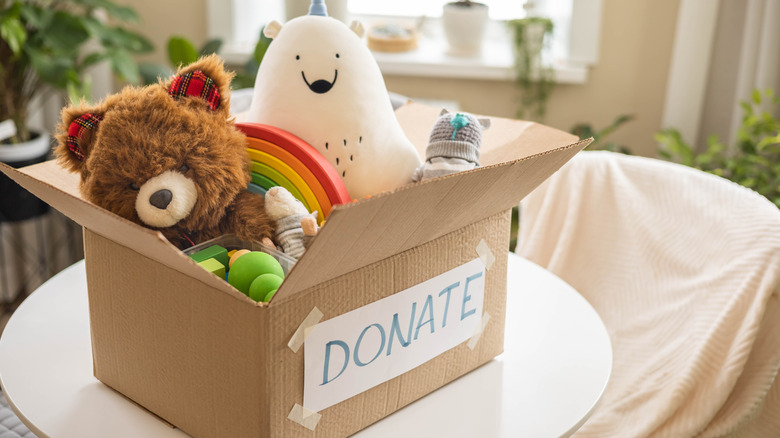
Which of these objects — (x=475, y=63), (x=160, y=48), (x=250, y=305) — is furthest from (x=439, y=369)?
(x=160, y=48)

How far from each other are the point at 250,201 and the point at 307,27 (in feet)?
0.75

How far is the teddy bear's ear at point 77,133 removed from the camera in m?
0.75

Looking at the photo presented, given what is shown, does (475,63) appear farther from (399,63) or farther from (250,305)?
(250,305)

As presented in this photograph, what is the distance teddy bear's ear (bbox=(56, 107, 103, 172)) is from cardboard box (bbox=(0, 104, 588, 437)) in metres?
0.05

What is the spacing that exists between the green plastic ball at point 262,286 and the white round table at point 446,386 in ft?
0.58

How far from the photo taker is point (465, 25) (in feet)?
7.10

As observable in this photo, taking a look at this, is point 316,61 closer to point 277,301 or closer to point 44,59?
point 277,301

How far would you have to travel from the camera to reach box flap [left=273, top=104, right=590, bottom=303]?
0.56 m

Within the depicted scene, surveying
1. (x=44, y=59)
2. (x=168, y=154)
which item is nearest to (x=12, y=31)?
(x=44, y=59)

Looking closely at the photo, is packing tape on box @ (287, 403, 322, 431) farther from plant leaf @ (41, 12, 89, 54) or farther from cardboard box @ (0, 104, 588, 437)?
plant leaf @ (41, 12, 89, 54)

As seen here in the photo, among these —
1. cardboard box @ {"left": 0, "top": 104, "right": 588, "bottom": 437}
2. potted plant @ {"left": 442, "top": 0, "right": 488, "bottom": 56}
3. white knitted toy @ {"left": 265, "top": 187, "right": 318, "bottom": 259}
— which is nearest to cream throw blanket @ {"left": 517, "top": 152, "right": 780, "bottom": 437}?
cardboard box @ {"left": 0, "top": 104, "right": 588, "bottom": 437}

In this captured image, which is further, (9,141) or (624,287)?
(9,141)

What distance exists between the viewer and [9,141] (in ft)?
6.47

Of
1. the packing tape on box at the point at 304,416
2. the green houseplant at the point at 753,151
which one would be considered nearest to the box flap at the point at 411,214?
the packing tape on box at the point at 304,416
